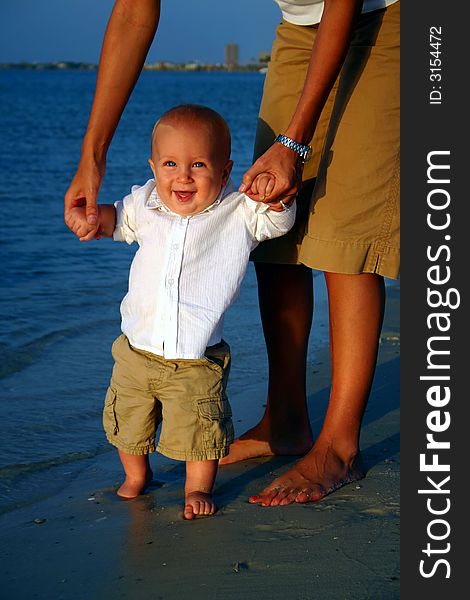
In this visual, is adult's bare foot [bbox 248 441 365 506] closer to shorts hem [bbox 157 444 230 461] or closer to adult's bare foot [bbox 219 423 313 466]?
shorts hem [bbox 157 444 230 461]

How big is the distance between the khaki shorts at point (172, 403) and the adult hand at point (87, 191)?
39 cm

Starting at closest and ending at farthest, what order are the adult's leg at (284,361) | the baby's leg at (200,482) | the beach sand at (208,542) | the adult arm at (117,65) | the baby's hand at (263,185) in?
the beach sand at (208,542) → the baby's hand at (263,185) → the baby's leg at (200,482) → the adult arm at (117,65) → the adult's leg at (284,361)

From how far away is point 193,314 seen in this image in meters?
3.06

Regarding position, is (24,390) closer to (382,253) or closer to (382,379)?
(382,379)

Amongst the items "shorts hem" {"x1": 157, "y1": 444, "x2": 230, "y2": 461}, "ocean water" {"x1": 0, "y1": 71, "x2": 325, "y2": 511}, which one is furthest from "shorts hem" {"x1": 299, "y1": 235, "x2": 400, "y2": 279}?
"ocean water" {"x1": 0, "y1": 71, "x2": 325, "y2": 511}

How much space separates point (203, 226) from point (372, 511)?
3.15 feet

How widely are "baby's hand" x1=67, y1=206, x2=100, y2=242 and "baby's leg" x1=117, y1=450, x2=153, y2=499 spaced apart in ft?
2.20

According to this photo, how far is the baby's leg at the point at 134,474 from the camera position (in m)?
3.23

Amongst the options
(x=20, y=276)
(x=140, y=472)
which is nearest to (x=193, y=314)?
(x=140, y=472)

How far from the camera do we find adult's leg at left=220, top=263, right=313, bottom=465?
3.56 m

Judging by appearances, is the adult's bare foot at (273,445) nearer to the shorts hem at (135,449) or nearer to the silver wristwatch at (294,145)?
the shorts hem at (135,449)

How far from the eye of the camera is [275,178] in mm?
2984

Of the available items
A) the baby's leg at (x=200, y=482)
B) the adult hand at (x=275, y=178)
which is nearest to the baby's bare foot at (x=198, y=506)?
the baby's leg at (x=200, y=482)

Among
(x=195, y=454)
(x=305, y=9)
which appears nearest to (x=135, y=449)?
(x=195, y=454)
